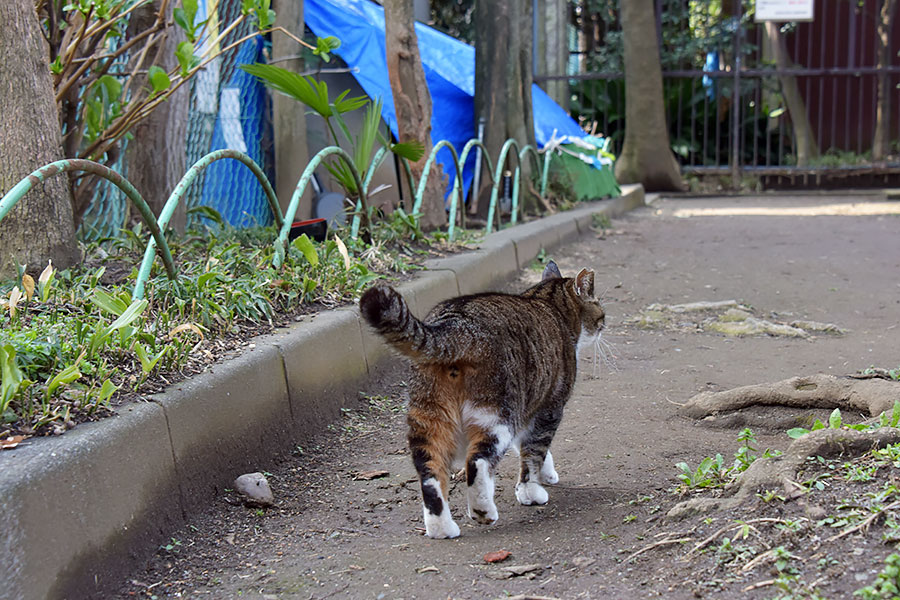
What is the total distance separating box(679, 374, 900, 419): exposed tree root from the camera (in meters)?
3.82

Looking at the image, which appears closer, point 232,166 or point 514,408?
point 514,408

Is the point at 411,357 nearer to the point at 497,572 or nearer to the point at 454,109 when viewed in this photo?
the point at 497,572

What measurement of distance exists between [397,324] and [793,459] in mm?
1199

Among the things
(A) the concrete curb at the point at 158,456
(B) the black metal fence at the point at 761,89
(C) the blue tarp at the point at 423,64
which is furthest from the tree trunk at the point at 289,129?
(B) the black metal fence at the point at 761,89

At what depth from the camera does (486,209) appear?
31.2ft

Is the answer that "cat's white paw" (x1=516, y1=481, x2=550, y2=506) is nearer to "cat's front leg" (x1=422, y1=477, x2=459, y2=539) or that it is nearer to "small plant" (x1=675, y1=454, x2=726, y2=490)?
"cat's front leg" (x1=422, y1=477, x2=459, y2=539)

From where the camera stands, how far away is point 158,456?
2846 mm

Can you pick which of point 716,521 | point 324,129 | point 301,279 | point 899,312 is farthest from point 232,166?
point 716,521

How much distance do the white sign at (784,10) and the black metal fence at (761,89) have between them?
1.42ft

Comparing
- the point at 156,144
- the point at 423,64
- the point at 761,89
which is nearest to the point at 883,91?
the point at 761,89

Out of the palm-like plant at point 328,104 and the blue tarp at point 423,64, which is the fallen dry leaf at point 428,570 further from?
the blue tarp at point 423,64

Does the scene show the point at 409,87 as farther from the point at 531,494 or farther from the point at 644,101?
the point at 644,101

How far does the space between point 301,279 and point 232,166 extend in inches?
184

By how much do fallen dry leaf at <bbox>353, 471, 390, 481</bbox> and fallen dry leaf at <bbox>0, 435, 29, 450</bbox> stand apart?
1.37m
